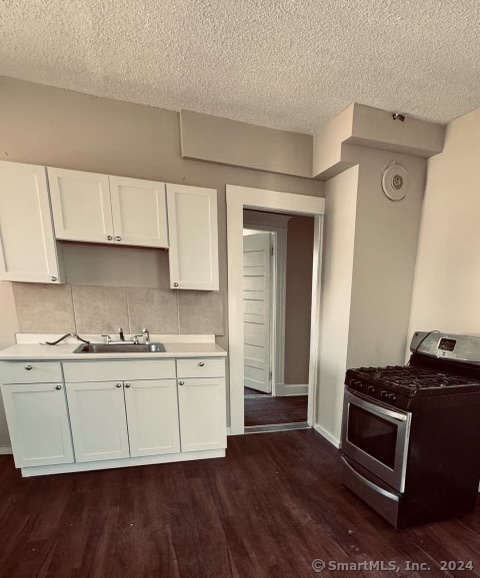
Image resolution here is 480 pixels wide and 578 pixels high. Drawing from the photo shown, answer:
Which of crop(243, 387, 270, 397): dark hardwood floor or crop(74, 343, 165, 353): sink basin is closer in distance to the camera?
crop(74, 343, 165, 353): sink basin

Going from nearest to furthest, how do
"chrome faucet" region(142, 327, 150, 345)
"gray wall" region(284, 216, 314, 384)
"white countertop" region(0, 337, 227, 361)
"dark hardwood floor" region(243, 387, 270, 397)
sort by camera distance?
"white countertop" region(0, 337, 227, 361), "chrome faucet" region(142, 327, 150, 345), "gray wall" region(284, 216, 314, 384), "dark hardwood floor" region(243, 387, 270, 397)

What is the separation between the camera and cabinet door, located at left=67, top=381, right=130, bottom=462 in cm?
184

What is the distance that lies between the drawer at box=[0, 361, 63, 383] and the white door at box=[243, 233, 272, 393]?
7.34 ft

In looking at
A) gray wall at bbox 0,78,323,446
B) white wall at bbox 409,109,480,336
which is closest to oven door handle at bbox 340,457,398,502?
white wall at bbox 409,109,480,336

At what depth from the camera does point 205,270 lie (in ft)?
7.03

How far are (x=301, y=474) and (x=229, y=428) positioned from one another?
0.74m

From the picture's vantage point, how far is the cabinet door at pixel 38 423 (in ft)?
5.82

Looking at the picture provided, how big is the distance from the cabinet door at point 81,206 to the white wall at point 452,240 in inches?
101

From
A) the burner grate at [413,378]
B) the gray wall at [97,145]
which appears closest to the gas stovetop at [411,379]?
the burner grate at [413,378]

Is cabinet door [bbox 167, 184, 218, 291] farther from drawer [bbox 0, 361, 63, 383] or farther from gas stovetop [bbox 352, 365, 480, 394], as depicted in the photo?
gas stovetop [bbox 352, 365, 480, 394]

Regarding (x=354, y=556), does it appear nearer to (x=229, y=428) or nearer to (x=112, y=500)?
(x=229, y=428)

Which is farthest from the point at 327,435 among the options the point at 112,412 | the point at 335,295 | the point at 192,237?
the point at 192,237

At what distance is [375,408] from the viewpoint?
1.57 meters

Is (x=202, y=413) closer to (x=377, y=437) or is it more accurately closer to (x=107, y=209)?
(x=377, y=437)
